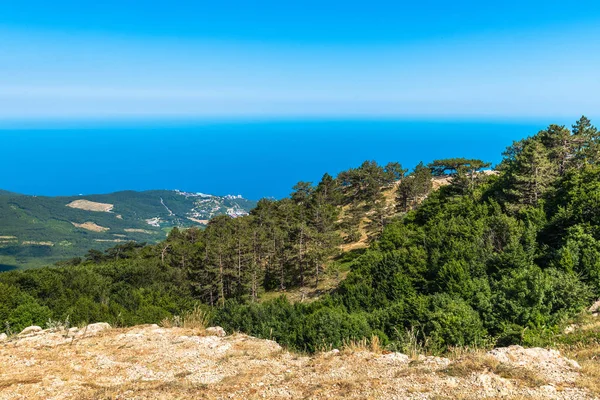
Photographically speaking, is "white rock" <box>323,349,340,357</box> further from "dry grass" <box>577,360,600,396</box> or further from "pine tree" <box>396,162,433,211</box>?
"pine tree" <box>396,162,433,211</box>

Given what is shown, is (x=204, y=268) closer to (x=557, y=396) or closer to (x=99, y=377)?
(x=99, y=377)

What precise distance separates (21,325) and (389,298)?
1093 inches

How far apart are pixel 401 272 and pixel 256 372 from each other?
20.9 meters

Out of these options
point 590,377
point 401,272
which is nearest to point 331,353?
point 590,377

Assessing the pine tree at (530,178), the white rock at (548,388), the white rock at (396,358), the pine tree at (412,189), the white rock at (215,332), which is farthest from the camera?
the pine tree at (412,189)

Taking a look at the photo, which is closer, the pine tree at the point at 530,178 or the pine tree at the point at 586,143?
the pine tree at the point at 530,178

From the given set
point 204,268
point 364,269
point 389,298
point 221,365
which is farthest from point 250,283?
point 221,365

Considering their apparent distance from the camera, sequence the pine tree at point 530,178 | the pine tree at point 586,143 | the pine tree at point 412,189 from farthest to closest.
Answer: the pine tree at point 412,189
the pine tree at point 586,143
the pine tree at point 530,178

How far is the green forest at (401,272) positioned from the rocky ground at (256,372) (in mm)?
2195

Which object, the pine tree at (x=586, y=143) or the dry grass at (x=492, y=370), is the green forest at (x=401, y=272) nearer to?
the pine tree at (x=586, y=143)

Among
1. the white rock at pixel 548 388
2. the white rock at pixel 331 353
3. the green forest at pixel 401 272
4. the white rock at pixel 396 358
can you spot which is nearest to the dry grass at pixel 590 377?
the white rock at pixel 548 388

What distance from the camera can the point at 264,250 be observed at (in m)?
55.8

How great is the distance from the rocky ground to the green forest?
2.19 m

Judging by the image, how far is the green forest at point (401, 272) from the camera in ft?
53.0
